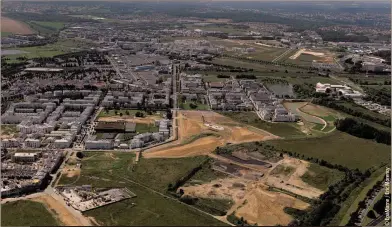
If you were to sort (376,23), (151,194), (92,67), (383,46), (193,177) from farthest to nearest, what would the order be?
(376,23)
(383,46)
(92,67)
(193,177)
(151,194)

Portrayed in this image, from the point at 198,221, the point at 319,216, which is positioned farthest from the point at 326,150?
the point at 198,221

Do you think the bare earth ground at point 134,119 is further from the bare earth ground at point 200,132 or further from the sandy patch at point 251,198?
the sandy patch at point 251,198

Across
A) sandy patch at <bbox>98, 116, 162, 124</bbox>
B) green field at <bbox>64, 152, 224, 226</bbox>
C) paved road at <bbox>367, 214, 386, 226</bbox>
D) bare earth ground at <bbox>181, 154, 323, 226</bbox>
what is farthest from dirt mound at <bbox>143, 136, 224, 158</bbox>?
paved road at <bbox>367, 214, 386, 226</bbox>

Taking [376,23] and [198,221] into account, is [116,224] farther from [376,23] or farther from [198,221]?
[376,23]

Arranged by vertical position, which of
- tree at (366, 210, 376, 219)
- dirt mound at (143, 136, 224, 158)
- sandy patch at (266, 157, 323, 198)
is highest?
dirt mound at (143, 136, 224, 158)

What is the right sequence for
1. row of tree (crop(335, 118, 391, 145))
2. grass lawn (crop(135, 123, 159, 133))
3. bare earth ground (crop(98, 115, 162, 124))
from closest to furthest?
row of tree (crop(335, 118, 391, 145)) < grass lawn (crop(135, 123, 159, 133)) < bare earth ground (crop(98, 115, 162, 124))

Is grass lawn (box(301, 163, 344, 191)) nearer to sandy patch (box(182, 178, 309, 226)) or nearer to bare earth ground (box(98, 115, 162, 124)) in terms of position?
sandy patch (box(182, 178, 309, 226))
